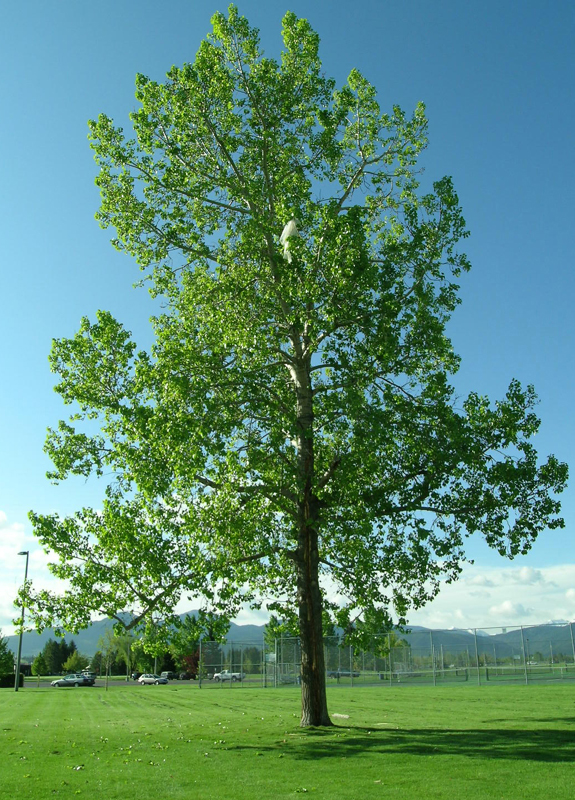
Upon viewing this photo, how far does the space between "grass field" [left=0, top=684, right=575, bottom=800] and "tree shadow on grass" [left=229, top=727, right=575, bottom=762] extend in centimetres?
2

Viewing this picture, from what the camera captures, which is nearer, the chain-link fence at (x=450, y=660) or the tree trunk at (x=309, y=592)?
the tree trunk at (x=309, y=592)

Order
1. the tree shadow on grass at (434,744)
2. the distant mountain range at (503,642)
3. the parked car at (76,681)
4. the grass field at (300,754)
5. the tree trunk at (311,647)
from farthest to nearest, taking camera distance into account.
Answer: the parked car at (76,681)
the distant mountain range at (503,642)
the tree trunk at (311,647)
the tree shadow on grass at (434,744)
the grass field at (300,754)

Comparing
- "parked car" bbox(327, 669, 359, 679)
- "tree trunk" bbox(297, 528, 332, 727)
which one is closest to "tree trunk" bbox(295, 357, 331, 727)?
"tree trunk" bbox(297, 528, 332, 727)

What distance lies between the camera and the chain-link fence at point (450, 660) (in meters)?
36.6

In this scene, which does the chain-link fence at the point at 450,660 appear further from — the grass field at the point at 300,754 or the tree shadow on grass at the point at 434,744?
the tree shadow on grass at the point at 434,744

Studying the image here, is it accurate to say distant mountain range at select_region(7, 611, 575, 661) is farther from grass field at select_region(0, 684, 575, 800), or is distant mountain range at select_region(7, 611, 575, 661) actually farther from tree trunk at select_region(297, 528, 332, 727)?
tree trunk at select_region(297, 528, 332, 727)

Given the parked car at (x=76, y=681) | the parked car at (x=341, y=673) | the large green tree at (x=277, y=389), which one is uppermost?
the large green tree at (x=277, y=389)

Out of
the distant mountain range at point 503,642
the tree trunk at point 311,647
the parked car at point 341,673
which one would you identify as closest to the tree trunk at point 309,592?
the tree trunk at point 311,647

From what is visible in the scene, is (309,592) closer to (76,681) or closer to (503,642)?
(503,642)

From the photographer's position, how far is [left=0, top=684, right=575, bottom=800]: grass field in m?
9.73

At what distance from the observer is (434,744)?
13.7 meters

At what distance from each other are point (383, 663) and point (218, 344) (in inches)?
1183

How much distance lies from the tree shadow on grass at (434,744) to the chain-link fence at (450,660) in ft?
63.0

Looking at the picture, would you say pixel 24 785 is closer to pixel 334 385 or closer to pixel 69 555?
pixel 69 555
